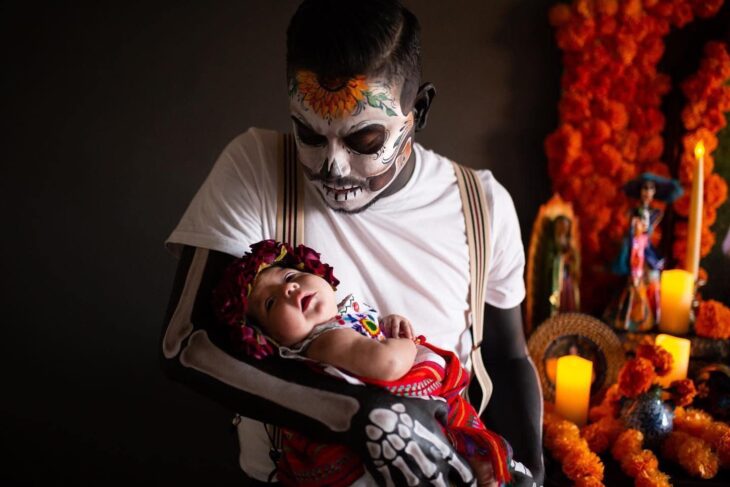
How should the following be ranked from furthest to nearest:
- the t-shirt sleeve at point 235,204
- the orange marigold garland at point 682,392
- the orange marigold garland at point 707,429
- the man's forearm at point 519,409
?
the orange marigold garland at point 682,392 → the orange marigold garland at point 707,429 → the man's forearm at point 519,409 → the t-shirt sleeve at point 235,204

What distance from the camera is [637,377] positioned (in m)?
1.49

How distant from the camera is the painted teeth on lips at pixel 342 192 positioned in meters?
1.15

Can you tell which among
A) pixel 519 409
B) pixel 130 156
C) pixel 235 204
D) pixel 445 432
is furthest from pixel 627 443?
pixel 130 156

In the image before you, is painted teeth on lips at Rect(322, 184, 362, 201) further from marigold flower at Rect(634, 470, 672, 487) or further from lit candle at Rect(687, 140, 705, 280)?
lit candle at Rect(687, 140, 705, 280)

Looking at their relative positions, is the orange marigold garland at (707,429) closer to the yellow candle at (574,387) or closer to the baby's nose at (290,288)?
the yellow candle at (574,387)

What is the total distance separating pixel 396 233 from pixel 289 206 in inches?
8.3

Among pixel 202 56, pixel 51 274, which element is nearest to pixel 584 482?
pixel 202 56

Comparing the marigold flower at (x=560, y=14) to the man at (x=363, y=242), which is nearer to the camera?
the man at (x=363, y=242)

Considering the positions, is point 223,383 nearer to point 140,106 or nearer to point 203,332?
point 203,332

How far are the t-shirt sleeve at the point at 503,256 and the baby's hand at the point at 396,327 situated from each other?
0.96ft

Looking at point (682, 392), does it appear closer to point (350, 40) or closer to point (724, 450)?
point (724, 450)

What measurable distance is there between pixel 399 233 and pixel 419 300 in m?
0.13

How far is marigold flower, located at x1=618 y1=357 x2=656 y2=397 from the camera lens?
4.86 ft

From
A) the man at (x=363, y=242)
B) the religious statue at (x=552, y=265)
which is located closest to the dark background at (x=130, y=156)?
the religious statue at (x=552, y=265)
